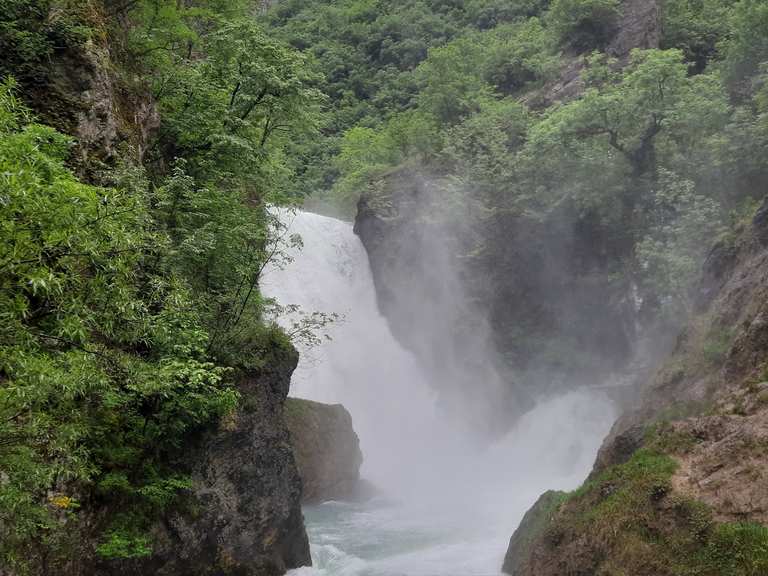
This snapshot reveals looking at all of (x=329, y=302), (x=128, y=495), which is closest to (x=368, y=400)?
(x=329, y=302)

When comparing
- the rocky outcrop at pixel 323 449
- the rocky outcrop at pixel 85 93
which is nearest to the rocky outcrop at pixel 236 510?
the rocky outcrop at pixel 85 93

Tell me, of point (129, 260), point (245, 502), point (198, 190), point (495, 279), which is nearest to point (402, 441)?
point (495, 279)

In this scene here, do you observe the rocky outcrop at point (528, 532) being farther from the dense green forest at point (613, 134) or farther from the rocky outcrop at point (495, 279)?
the rocky outcrop at point (495, 279)

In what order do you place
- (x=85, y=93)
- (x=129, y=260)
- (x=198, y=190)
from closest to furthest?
(x=129, y=260)
(x=85, y=93)
(x=198, y=190)

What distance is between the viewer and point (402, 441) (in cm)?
2994

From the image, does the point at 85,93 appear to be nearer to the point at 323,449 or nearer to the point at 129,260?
the point at 129,260

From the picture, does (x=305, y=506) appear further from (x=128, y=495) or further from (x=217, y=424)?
(x=128, y=495)

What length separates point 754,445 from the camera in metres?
9.98

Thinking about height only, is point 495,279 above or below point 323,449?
above

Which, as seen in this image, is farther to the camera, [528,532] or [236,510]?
[528,532]

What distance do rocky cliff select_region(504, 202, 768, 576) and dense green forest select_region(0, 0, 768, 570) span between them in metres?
6.71

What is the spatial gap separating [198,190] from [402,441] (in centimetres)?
1981

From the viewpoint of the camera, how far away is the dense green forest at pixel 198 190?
5852 mm

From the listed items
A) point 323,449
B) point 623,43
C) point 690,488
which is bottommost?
point 690,488
